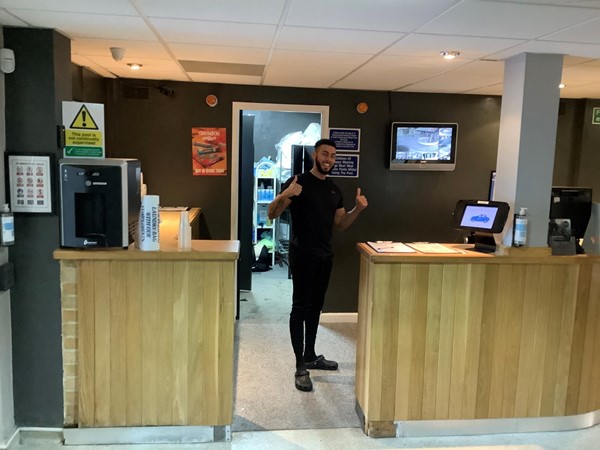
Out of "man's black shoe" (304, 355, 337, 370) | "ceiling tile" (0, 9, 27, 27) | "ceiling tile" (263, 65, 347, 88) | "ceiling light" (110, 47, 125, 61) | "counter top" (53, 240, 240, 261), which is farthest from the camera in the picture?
"man's black shoe" (304, 355, 337, 370)

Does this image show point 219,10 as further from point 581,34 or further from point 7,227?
point 581,34

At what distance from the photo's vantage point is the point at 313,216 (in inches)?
130

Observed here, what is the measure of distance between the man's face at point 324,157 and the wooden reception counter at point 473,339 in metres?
0.67

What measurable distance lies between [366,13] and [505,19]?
1.95ft

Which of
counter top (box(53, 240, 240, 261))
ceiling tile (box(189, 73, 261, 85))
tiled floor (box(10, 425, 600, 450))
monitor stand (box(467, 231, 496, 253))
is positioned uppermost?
ceiling tile (box(189, 73, 261, 85))

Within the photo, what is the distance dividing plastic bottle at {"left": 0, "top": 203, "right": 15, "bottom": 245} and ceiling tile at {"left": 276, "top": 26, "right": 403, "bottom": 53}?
61.2 inches

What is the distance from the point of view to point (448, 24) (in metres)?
2.25

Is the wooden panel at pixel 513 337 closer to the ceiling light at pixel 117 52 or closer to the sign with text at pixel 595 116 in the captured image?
the ceiling light at pixel 117 52

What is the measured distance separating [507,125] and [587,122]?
2385 mm

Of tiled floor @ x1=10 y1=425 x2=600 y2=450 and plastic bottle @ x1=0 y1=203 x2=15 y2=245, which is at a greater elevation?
plastic bottle @ x1=0 y1=203 x2=15 y2=245

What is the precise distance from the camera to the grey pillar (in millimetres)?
2785

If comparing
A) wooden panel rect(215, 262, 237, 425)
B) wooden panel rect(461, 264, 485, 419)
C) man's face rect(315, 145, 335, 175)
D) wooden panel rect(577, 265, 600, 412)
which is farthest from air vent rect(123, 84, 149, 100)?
wooden panel rect(577, 265, 600, 412)

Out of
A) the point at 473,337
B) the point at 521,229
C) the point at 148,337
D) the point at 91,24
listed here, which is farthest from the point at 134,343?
the point at 521,229

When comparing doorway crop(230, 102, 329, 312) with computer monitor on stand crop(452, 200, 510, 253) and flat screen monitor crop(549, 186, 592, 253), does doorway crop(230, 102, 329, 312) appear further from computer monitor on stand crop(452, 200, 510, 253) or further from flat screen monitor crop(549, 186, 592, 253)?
flat screen monitor crop(549, 186, 592, 253)
